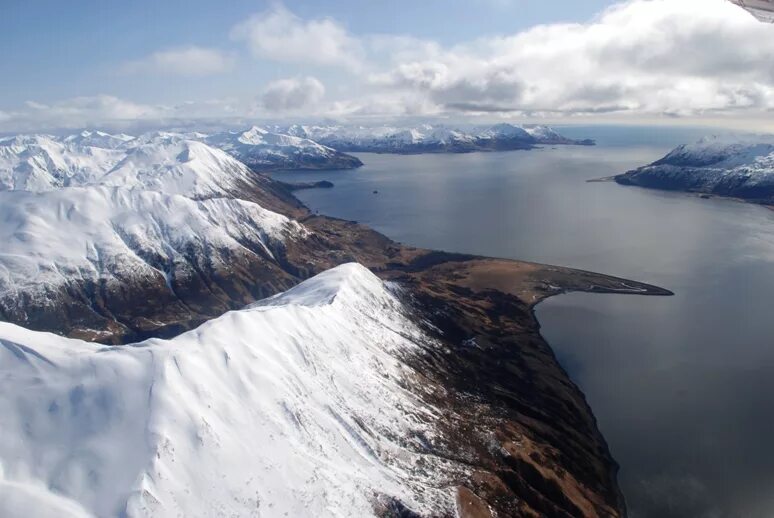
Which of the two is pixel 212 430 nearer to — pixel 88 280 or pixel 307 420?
pixel 307 420

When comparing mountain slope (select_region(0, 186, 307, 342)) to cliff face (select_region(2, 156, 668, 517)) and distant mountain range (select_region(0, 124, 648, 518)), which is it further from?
distant mountain range (select_region(0, 124, 648, 518))

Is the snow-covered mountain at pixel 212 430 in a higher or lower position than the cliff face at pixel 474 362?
higher

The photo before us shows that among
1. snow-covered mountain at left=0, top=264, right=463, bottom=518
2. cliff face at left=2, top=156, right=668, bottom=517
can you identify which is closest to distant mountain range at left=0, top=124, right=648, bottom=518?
snow-covered mountain at left=0, top=264, right=463, bottom=518

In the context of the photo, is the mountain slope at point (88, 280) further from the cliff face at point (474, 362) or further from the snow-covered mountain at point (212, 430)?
the snow-covered mountain at point (212, 430)

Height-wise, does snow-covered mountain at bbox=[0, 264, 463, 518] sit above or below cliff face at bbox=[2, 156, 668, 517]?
above

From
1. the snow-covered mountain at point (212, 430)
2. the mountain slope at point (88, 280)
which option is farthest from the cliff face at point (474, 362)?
the snow-covered mountain at point (212, 430)

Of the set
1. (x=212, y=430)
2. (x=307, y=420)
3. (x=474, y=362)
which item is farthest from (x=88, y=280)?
(x=474, y=362)

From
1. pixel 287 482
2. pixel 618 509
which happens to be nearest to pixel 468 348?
pixel 618 509
